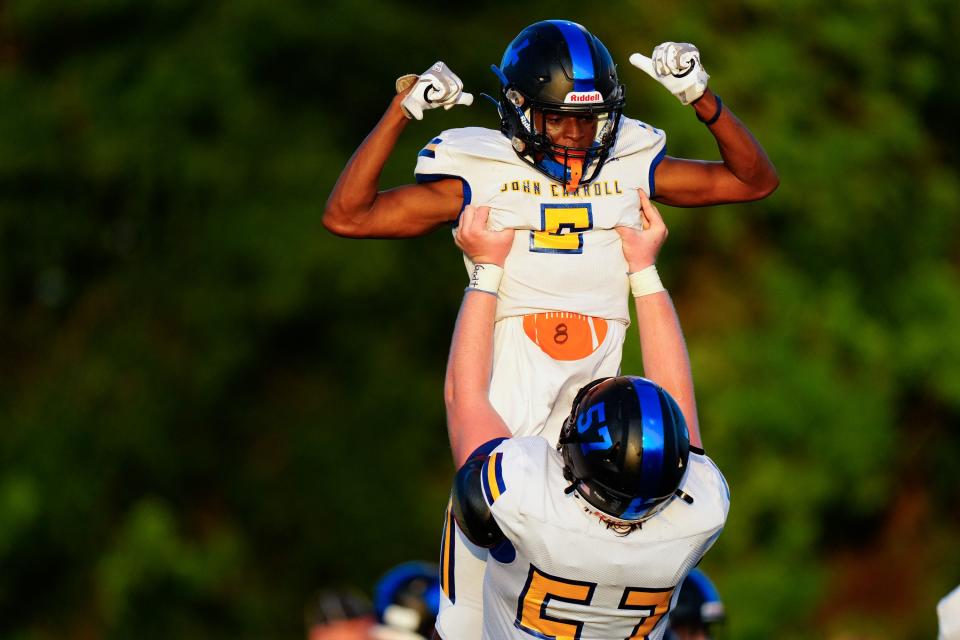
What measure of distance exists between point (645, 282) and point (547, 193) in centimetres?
→ 49

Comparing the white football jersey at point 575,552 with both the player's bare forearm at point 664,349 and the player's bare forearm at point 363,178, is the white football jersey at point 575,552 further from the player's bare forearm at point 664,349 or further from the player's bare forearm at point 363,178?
the player's bare forearm at point 363,178

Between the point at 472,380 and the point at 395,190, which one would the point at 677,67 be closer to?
the point at 395,190

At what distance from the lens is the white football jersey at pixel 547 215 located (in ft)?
17.5

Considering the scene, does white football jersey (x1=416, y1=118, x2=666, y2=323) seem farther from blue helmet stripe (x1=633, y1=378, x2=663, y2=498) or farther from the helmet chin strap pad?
blue helmet stripe (x1=633, y1=378, x2=663, y2=498)

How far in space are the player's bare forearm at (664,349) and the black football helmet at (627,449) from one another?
71 cm

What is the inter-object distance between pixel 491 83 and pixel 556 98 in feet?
29.5

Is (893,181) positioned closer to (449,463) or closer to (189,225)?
(449,463)

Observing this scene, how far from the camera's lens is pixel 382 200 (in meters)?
5.38

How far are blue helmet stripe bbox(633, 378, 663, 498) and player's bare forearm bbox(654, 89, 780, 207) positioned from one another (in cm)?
126

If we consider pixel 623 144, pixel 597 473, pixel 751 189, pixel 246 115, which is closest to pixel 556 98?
pixel 623 144

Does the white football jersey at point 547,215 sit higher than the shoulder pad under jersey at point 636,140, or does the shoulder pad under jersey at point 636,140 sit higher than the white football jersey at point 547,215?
the shoulder pad under jersey at point 636,140

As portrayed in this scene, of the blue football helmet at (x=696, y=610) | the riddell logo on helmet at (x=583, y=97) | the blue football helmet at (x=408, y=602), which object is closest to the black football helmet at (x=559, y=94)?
the riddell logo on helmet at (x=583, y=97)

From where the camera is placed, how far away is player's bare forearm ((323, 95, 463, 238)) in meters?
5.21

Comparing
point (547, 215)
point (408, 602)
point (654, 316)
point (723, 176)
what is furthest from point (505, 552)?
point (408, 602)
